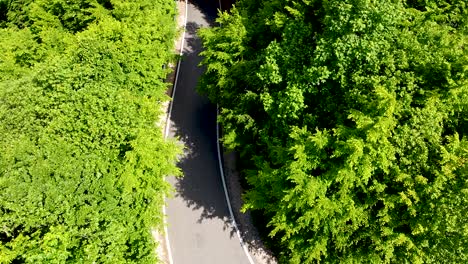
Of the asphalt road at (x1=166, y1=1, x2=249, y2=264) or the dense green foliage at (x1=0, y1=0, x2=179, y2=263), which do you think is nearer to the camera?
the dense green foliage at (x1=0, y1=0, x2=179, y2=263)

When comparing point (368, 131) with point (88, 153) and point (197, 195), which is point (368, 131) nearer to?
point (197, 195)

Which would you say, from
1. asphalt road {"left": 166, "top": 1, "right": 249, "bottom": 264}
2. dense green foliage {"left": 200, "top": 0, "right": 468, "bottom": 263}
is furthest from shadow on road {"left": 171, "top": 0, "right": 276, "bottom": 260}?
dense green foliage {"left": 200, "top": 0, "right": 468, "bottom": 263}

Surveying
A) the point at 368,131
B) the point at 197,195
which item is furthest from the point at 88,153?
the point at 368,131

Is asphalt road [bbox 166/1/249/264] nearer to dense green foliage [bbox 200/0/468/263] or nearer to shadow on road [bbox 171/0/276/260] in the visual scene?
shadow on road [bbox 171/0/276/260]

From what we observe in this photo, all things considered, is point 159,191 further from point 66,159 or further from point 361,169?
point 361,169

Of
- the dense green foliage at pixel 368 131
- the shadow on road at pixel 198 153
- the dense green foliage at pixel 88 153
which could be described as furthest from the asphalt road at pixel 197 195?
the dense green foliage at pixel 368 131

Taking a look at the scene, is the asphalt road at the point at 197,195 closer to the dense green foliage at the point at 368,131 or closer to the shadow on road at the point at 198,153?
the shadow on road at the point at 198,153

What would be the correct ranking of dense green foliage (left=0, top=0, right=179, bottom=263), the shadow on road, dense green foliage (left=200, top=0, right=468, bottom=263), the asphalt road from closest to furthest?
1. dense green foliage (left=0, top=0, right=179, bottom=263)
2. dense green foliage (left=200, top=0, right=468, bottom=263)
3. the asphalt road
4. the shadow on road

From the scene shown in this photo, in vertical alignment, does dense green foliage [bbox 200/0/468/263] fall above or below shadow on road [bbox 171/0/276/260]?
above
